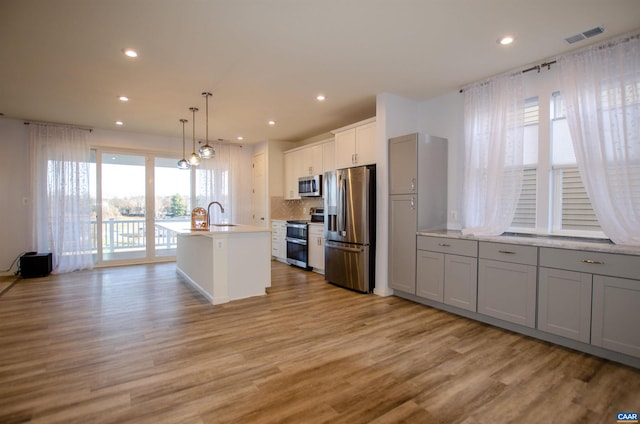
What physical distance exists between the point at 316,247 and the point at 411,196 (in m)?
2.35

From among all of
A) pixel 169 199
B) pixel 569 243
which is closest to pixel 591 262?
pixel 569 243

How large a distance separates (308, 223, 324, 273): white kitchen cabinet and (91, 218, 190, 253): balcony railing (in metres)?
2.76

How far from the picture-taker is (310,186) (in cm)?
629

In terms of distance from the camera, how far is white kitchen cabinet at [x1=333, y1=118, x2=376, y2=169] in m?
4.66

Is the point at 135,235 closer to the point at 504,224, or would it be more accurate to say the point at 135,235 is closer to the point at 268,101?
the point at 268,101

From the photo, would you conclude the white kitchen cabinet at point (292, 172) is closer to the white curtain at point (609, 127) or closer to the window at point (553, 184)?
the window at point (553, 184)

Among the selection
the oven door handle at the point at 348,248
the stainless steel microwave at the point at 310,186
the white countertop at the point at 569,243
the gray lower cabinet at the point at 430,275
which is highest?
the stainless steel microwave at the point at 310,186

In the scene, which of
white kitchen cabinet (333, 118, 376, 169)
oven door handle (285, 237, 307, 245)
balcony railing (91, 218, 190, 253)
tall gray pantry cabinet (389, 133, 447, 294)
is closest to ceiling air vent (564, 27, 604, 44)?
tall gray pantry cabinet (389, 133, 447, 294)

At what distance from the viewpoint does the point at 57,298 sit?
424 centimetres

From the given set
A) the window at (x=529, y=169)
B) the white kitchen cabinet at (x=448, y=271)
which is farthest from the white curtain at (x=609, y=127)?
the white kitchen cabinet at (x=448, y=271)

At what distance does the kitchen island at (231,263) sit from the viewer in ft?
13.3

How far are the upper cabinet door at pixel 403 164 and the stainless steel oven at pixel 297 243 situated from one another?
2.30 metres

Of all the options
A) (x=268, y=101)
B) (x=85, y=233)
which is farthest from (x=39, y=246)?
(x=268, y=101)

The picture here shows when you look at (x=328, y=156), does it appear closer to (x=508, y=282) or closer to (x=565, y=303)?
(x=508, y=282)
